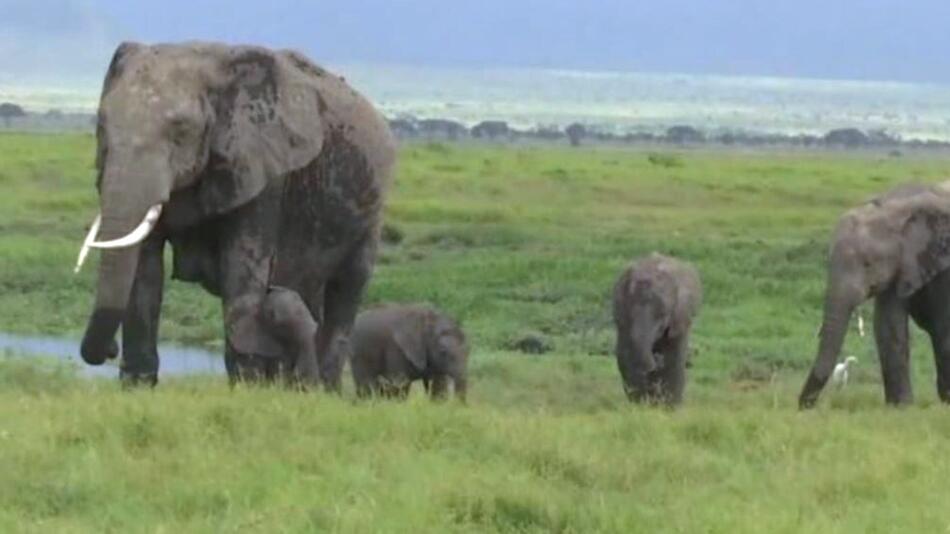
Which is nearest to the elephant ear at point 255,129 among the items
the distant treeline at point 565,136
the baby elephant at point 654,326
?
the baby elephant at point 654,326

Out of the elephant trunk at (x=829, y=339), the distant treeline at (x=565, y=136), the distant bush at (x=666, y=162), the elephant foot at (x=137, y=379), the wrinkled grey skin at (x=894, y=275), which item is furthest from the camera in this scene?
the distant treeline at (x=565, y=136)

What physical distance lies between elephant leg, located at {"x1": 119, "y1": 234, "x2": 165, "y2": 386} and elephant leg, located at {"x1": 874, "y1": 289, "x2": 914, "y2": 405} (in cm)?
529

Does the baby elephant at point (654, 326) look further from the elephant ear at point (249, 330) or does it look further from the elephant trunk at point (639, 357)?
the elephant ear at point (249, 330)

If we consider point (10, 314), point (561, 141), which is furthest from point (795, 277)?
point (561, 141)

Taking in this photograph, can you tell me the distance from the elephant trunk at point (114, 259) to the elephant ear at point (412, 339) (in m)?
4.52

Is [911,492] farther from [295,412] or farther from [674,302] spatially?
[674,302]

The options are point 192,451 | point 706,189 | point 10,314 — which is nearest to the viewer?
point 192,451

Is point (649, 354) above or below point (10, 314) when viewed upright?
above

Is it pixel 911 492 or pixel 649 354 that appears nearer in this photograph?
pixel 911 492

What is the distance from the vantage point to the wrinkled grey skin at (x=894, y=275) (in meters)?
14.8

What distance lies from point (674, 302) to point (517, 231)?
48.1ft

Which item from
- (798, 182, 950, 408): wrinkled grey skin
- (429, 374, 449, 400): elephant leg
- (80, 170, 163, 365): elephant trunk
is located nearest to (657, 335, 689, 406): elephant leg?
(798, 182, 950, 408): wrinkled grey skin

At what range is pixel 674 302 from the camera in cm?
1507

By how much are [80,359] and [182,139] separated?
690cm
